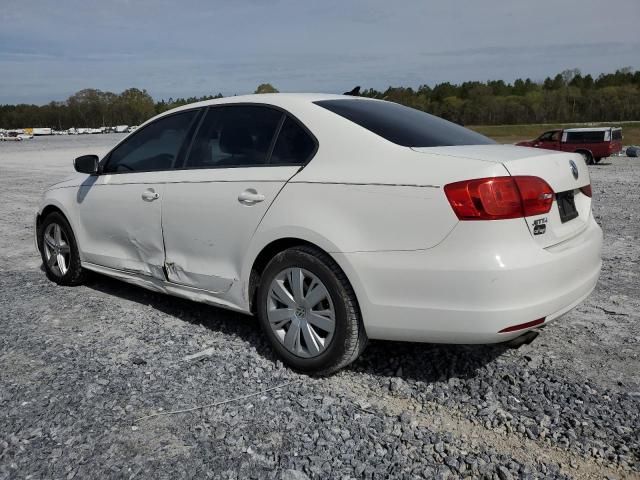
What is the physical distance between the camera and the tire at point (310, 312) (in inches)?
131

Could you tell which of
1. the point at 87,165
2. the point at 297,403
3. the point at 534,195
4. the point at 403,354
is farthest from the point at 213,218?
the point at 534,195

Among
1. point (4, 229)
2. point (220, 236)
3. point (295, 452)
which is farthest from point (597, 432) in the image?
point (4, 229)

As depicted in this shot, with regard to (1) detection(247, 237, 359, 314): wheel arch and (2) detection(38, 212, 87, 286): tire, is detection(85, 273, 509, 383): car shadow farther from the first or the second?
(2) detection(38, 212, 87, 286): tire

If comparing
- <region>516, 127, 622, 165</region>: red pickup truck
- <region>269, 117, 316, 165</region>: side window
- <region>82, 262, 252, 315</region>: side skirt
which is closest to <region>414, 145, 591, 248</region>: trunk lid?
Result: <region>269, 117, 316, 165</region>: side window

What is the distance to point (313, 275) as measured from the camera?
3.44 m

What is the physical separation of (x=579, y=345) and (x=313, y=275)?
6.46ft

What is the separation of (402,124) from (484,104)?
380 ft

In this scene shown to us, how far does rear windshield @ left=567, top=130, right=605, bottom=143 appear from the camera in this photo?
2605cm

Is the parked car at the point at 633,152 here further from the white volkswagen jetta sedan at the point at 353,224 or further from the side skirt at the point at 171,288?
the side skirt at the point at 171,288

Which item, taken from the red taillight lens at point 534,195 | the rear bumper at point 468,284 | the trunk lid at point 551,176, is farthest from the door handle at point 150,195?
the red taillight lens at point 534,195

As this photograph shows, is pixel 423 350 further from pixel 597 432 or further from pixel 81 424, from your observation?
pixel 81 424

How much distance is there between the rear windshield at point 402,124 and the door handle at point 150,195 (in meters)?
1.43

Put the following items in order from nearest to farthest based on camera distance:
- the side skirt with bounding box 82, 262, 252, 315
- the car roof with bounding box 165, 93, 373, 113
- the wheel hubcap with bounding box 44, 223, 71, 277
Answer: the car roof with bounding box 165, 93, 373, 113
the side skirt with bounding box 82, 262, 252, 315
the wheel hubcap with bounding box 44, 223, 71, 277

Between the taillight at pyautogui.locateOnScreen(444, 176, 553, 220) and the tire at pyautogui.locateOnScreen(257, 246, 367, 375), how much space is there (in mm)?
786
